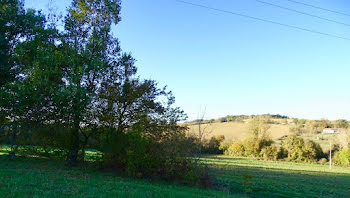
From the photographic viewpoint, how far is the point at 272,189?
659 inches

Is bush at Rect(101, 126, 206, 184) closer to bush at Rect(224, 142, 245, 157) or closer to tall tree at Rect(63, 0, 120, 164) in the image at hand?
tall tree at Rect(63, 0, 120, 164)

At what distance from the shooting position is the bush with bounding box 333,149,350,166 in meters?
54.1

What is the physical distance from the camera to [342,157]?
54.6 metres

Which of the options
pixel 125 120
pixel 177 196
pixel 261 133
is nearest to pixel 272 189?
pixel 177 196

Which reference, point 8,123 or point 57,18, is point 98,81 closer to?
point 57,18

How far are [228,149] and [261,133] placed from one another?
27.8 ft

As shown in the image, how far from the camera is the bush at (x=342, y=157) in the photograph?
54.1 meters

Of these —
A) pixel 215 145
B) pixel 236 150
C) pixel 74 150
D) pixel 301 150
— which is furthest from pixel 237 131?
pixel 74 150

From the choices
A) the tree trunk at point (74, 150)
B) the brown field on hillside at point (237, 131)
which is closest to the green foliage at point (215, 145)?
the brown field on hillside at point (237, 131)

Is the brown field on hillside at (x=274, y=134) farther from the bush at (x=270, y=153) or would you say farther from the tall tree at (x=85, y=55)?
the tall tree at (x=85, y=55)

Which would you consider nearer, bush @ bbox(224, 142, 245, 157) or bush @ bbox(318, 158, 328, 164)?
bush @ bbox(318, 158, 328, 164)

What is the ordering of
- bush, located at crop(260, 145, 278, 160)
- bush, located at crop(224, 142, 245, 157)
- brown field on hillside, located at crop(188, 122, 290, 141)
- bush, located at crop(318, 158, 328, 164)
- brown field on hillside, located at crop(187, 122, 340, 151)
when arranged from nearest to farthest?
bush, located at crop(318, 158, 328, 164) → bush, located at crop(260, 145, 278, 160) → bush, located at crop(224, 142, 245, 157) → brown field on hillside, located at crop(187, 122, 340, 151) → brown field on hillside, located at crop(188, 122, 290, 141)

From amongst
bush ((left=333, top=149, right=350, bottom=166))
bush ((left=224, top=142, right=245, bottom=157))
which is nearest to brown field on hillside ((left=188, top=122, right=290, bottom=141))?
bush ((left=224, top=142, right=245, bottom=157))

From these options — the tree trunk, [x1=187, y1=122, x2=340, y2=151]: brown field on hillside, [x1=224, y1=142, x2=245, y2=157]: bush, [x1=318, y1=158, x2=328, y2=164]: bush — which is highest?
[x1=187, y1=122, x2=340, y2=151]: brown field on hillside
